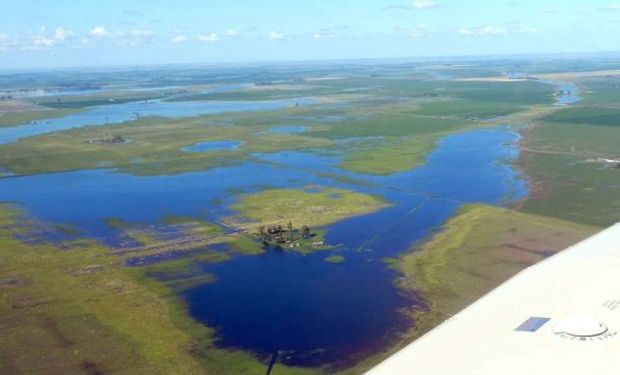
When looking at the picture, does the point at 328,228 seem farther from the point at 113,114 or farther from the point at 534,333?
the point at 113,114

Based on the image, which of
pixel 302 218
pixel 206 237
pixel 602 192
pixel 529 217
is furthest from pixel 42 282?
pixel 602 192

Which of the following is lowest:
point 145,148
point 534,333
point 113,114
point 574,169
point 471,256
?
point 471,256

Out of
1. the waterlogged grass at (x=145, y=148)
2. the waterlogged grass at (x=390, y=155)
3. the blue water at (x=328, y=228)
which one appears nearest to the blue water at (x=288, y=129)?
the waterlogged grass at (x=145, y=148)

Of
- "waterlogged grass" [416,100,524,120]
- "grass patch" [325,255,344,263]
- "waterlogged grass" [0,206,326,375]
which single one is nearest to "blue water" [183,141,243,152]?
"waterlogged grass" [416,100,524,120]

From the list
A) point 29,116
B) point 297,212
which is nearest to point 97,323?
point 297,212

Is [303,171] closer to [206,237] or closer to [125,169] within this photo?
[125,169]

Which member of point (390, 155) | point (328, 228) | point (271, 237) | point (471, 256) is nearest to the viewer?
point (471, 256)

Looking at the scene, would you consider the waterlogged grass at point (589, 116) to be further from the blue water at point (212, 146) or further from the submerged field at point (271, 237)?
the blue water at point (212, 146)
